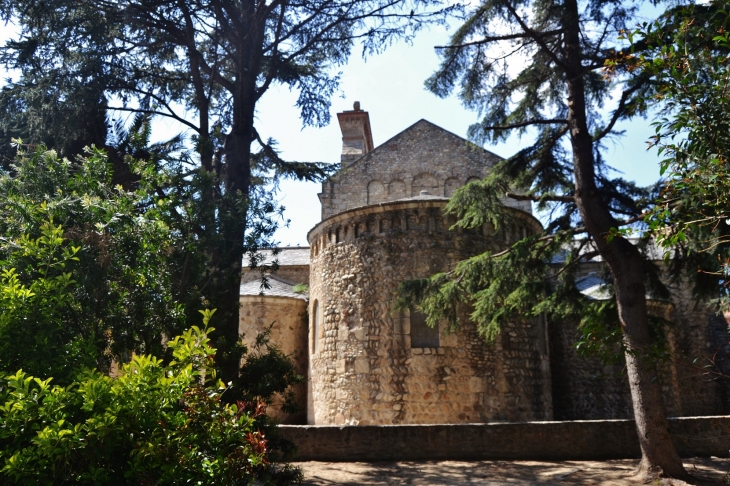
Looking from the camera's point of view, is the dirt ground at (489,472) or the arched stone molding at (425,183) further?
the arched stone molding at (425,183)

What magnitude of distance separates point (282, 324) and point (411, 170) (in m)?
6.66

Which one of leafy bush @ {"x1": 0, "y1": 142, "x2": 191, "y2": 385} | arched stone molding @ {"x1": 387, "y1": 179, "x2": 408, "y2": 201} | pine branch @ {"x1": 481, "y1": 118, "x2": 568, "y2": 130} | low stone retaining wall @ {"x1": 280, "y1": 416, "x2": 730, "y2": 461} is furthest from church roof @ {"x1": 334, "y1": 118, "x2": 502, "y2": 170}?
leafy bush @ {"x1": 0, "y1": 142, "x2": 191, "y2": 385}

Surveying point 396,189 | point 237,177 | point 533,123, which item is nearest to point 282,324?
point 396,189

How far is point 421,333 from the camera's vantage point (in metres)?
11.3

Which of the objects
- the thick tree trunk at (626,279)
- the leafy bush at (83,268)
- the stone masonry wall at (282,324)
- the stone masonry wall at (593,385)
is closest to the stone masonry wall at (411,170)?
the stone masonry wall at (282,324)

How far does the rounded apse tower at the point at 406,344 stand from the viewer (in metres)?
10.8

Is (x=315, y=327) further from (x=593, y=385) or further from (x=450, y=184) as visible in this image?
(x=450, y=184)

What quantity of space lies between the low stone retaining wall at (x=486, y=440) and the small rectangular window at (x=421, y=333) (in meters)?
2.59

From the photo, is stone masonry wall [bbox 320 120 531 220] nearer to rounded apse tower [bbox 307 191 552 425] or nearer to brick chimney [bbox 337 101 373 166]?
brick chimney [bbox 337 101 373 166]

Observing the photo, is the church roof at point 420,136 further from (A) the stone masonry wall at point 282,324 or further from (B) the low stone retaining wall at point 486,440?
(B) the low stone retaining wall at point 486,440

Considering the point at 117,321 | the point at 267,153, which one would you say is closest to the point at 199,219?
the point at 117,321

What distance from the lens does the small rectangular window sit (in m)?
11.2

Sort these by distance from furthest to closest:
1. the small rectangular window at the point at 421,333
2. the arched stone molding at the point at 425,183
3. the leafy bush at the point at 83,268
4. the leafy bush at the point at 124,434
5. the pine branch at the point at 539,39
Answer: the arched stone molding at the point at 425,183 < the small rectangular window at the point at 421,333 < the pine branch at the point at 539,39 < the leafy bush at the point at 83,268 < the leafy bush at the point at 124,434

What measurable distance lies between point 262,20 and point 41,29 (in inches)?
140
